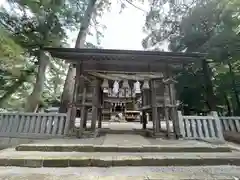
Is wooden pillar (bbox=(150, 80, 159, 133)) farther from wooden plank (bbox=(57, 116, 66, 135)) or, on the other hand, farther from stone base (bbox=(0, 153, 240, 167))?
wooden plank (bbox=(57, 116, 66, 135))

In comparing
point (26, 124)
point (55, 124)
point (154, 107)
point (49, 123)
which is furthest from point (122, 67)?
point (26, 124)

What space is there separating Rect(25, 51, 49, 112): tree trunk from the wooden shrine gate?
264 cm

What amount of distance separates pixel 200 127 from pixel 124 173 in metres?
3.48

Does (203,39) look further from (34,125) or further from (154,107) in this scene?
(34,125)

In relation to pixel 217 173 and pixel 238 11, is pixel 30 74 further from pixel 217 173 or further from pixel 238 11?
pixel 238 11

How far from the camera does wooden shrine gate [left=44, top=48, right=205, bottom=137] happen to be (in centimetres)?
439

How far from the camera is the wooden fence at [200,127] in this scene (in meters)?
4.49

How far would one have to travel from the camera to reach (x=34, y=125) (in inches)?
183

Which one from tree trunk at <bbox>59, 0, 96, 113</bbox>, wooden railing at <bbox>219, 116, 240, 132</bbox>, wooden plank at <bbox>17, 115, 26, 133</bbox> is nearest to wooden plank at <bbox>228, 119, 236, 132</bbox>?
wooden railing at <bbox>219, 116, 240, 132</bbox>

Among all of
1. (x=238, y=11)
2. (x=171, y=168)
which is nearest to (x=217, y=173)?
(x=171, y=168)

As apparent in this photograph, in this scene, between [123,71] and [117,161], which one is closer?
[117,161]

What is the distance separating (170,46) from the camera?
31.3ft

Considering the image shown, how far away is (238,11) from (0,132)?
982cm

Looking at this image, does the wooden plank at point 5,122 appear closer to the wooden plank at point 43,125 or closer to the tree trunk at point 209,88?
the wooden plank at point 43,125
